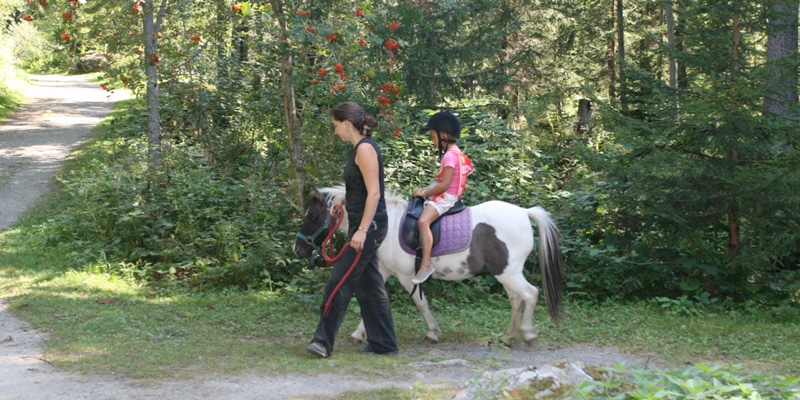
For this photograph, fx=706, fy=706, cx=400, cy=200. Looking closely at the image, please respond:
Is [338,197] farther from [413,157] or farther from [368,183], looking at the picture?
[413,157]

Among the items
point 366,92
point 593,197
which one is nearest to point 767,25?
point 593,197

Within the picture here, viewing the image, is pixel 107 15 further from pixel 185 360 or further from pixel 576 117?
pixel 576 117

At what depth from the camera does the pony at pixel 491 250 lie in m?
6.72

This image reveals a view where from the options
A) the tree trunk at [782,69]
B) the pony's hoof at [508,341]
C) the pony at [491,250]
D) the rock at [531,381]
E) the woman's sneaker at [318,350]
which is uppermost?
the tree trunk at [782,69]

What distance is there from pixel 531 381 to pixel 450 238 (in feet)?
7.96

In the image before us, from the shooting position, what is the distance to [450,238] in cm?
679

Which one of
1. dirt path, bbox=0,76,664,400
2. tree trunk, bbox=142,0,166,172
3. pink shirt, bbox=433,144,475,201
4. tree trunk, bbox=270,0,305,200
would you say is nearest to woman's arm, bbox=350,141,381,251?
pink shirt, bbox=433,144,475,201

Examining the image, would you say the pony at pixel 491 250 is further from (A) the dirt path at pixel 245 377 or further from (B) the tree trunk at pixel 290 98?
(B) the tree trunk at pixel 290 98

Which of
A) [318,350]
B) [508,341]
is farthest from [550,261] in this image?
[318,350]

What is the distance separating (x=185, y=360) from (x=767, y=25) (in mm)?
7439

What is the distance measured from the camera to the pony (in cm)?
672

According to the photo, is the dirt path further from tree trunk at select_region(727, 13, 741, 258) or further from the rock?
tree trunk at select_region(727, 13, 741, 258)

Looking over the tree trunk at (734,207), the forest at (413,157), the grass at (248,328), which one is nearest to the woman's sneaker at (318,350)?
the grass at (248,328)

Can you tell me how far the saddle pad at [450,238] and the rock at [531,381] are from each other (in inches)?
84.3
